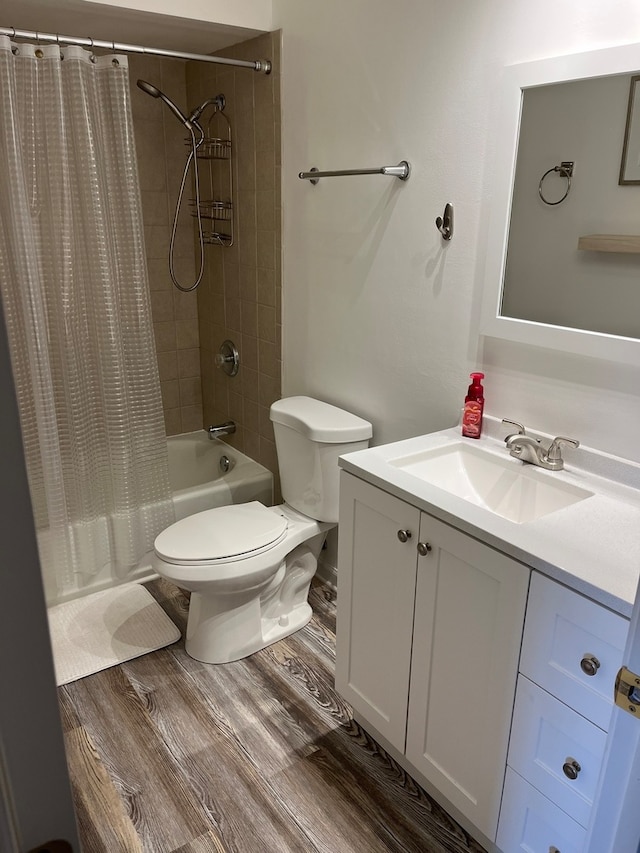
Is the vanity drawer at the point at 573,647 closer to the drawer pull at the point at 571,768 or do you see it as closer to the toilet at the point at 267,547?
the drawer pull at the point at 571,768

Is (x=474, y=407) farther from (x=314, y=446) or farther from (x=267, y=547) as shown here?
(x=267, y=547)

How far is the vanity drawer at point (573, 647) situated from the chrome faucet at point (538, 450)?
502 mm

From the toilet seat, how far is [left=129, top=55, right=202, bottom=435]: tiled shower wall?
122 centimetres

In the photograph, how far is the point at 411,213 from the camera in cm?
212

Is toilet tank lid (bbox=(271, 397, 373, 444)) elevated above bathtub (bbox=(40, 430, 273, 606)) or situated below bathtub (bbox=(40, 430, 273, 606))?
above

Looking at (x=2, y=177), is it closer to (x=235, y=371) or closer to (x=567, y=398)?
(x=235, y=371)

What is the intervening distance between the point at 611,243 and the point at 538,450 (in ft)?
1.79

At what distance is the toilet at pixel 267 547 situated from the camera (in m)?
2.21

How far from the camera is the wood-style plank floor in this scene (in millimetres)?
1733

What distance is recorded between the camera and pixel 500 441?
6.44 feet

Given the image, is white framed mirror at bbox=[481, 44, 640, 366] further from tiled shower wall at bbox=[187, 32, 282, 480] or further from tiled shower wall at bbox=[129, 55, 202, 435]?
tiled shower wall at bbox=[129, 55, 202, 435]

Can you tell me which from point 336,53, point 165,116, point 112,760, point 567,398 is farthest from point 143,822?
point 165,116

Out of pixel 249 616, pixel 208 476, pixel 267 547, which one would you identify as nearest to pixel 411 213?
pixel 267 547

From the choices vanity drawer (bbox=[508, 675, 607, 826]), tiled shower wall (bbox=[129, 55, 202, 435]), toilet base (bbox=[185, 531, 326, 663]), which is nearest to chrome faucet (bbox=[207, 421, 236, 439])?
tiled shower wall (bbox=[129, 55, 202, 435])
